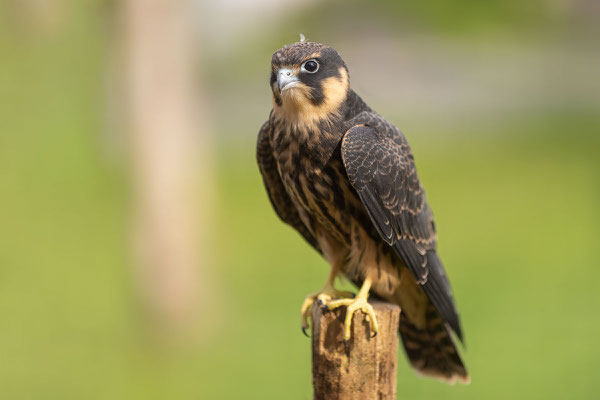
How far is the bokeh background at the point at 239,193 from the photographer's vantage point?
5617 mm

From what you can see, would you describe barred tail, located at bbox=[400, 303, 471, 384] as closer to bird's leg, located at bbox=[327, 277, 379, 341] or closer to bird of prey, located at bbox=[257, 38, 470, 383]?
bird of prey, located at bbox=[257, 38, 470, 383]

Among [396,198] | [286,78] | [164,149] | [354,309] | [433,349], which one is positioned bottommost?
[433,349]

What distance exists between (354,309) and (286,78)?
2.71ft

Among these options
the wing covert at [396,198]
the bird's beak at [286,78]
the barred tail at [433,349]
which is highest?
the bird's beak at [286,78]

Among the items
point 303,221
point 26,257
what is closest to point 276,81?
point 303,221

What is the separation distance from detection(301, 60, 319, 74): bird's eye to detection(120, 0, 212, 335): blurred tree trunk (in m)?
3.47

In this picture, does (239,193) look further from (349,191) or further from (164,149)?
(349,191)

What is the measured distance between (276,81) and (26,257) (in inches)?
232

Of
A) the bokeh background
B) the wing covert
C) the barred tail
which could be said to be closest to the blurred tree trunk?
the bokeh background


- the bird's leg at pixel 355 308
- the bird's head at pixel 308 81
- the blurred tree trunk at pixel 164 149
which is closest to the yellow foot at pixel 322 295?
the bird's leg at pixel 355 308

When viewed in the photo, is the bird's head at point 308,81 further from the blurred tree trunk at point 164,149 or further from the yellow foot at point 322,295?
the blurred tree trunk at point 164,149

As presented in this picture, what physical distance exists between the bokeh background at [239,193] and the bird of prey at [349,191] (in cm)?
42

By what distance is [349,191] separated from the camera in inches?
98.7

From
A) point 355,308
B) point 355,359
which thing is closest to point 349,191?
point 355,308
